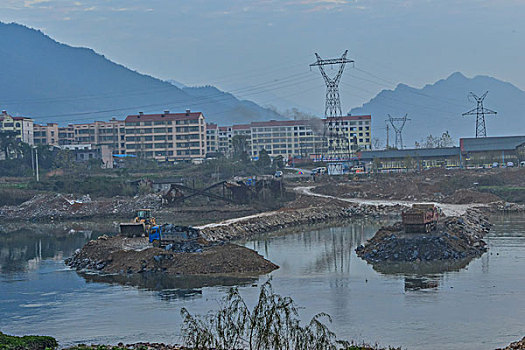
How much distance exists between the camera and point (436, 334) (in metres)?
15.8

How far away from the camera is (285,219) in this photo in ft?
129

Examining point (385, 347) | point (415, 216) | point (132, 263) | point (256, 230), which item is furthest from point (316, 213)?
point (385, 347)

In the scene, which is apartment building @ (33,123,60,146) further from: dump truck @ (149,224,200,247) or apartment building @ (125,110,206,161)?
dump truck @ (149,224,200,247)

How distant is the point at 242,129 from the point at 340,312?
88144 mm

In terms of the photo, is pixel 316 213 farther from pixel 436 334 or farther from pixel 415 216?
pixel 436 334

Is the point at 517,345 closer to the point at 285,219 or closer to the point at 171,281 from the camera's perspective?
the point at 171,281

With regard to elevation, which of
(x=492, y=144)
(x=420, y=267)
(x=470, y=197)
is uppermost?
(x=492, y=144)

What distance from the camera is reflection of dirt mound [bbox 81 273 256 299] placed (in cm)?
2127

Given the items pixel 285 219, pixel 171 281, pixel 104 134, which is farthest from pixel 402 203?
pixel 104 134

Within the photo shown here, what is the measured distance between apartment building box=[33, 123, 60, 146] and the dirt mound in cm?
5979

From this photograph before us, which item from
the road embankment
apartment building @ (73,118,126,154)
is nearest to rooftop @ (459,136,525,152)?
the road embankment

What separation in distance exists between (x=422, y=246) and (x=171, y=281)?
9.33m

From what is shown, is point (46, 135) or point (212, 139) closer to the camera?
point (46, 135)

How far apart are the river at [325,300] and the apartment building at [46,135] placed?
6597 centimetres
